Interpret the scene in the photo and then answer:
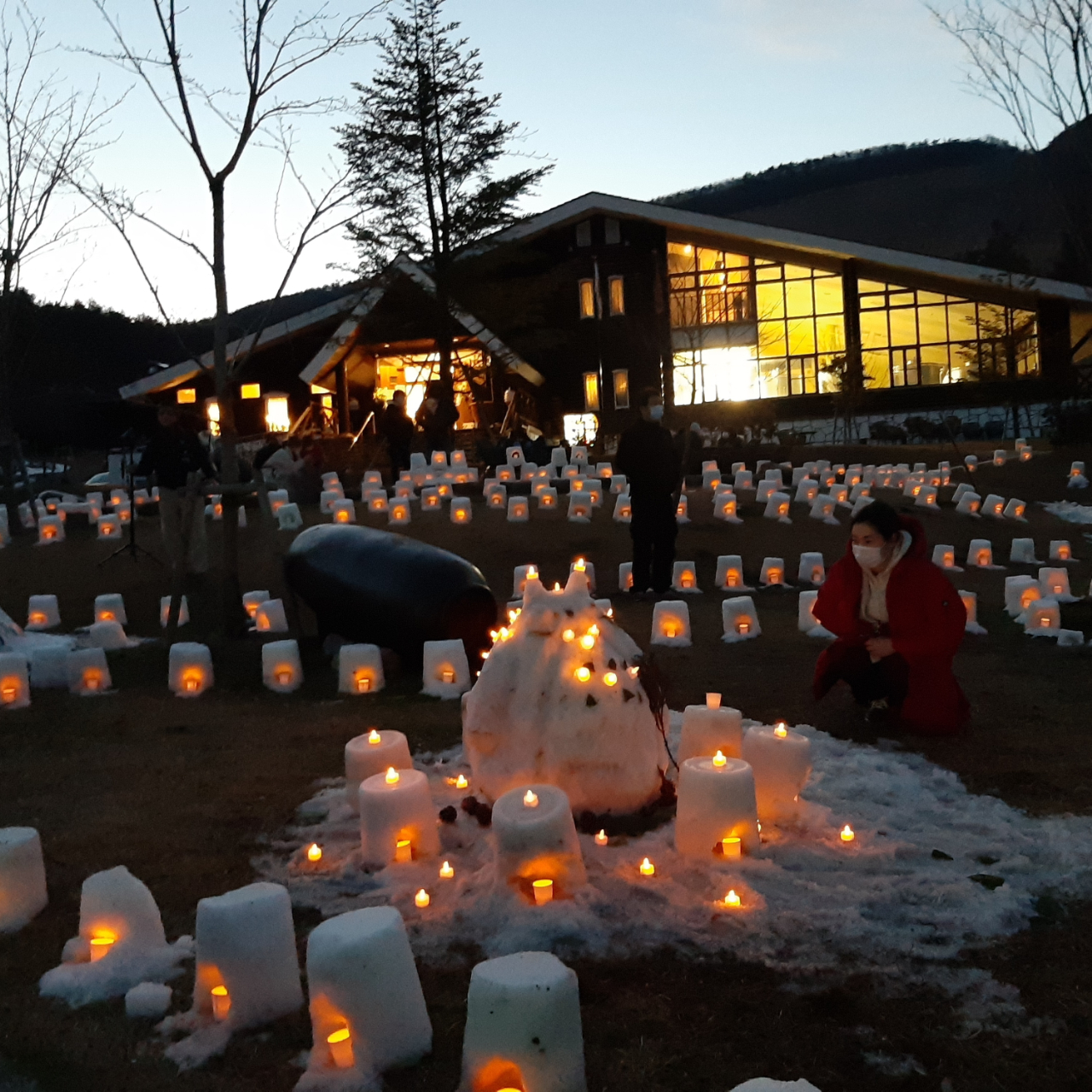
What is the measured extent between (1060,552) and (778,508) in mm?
3203

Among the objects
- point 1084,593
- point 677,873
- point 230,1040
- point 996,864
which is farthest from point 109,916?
point 1084,593

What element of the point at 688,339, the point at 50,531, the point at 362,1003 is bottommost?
the point at 362,1003

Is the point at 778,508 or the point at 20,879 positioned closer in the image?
the point at 20,879

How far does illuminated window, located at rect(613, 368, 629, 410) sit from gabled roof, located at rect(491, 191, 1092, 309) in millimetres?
4274

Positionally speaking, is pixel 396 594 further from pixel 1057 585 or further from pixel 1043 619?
pixel 1057 585

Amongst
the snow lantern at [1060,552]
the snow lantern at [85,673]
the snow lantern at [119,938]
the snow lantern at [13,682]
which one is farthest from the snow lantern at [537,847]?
the snow lantern at [1060,552]

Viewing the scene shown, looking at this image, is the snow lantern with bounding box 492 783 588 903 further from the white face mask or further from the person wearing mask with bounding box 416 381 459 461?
the person wearing mask with bounding box 416 381 459 461

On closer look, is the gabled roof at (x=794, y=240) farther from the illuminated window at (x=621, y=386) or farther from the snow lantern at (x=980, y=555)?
the snow lantern at (x=980, y=555)

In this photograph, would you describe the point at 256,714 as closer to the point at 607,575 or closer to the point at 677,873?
the point at 677,873

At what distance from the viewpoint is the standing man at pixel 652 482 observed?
9.14m

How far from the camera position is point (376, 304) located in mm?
24375

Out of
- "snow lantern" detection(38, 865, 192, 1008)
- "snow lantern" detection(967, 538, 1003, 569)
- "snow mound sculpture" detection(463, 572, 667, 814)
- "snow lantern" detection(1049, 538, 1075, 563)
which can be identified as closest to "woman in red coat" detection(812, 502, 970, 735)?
"snow mound sculpture" detection(463, 572, 667, 814)

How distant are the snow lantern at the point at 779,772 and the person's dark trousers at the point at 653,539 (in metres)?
5.28

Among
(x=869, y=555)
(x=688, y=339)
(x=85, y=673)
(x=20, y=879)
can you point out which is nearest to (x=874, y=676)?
(x=869, y=555)
